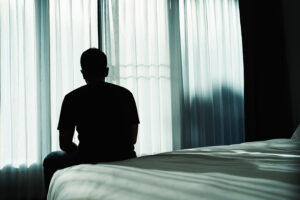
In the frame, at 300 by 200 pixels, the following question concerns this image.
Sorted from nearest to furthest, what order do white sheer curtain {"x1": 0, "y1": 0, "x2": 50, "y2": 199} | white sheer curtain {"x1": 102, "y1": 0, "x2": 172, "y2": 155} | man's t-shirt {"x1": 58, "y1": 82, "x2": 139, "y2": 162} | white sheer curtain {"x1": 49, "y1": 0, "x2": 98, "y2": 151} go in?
1. man's t-shirt {"x1": 58, "y1": 82, "x2": 139, "y2": 162}
2. white sheer curtain {"x1": 0, "y1": 0, "x2": 50, "y2": 199}
3. white sheer curtain {"x1": 49, "y1": 0, "x2": 98, "y2": 151}
4. white sheer curtain {"x1": 102, "y1": 0, "x2": 172, "y2": 155}

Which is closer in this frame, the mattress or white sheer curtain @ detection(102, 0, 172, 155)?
the mattress

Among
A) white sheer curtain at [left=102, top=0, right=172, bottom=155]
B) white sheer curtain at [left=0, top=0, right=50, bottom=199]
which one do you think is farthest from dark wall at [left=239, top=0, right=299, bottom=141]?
white sheer curtain at [left=0, top=0, right=50, bottom=199]

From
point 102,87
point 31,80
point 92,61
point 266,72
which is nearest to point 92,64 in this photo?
point 92,61

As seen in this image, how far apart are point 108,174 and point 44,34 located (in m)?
2.09

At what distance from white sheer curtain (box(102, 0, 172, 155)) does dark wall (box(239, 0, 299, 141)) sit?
3.49 feet

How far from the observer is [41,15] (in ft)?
8.82

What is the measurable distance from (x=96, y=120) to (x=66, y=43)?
4.97 feet

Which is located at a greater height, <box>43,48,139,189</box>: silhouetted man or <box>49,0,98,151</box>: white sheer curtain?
<box>49,0,98,151</box>: white sheer curtain

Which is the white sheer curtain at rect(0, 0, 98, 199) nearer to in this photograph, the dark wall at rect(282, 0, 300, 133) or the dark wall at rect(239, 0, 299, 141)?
the dark wall at rect(239, 0, 299, 141)

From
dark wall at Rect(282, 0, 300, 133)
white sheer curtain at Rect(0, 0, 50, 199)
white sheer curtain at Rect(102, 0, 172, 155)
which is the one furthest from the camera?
dark wall at Rect(282, 0, 300, 133)

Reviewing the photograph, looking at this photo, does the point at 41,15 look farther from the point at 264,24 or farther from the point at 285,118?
the point at 285,118

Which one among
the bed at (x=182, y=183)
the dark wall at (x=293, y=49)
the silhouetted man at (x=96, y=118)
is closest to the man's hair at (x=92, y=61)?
the silhouetted man at (x=96, y=118)

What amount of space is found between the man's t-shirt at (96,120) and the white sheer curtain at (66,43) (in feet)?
4.13

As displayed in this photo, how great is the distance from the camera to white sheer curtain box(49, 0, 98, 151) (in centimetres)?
269
